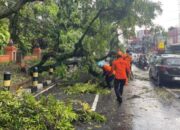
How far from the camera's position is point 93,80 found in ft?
66.2

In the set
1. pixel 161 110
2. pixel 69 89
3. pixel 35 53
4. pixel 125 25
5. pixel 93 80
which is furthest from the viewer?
pixel 35 53

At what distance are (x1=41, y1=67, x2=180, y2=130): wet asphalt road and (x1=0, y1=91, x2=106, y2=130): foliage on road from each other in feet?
1.82

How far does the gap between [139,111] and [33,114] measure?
4227 millimetres

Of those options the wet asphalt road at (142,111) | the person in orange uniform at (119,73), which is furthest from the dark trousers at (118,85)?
the wet asphalt road at (142,111)

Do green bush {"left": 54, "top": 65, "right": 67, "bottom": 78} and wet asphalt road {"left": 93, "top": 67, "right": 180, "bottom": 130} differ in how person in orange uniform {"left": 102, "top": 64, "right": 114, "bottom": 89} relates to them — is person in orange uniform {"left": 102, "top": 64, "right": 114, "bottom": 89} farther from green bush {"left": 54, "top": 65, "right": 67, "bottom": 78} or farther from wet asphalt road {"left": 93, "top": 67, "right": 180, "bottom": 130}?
green bush {"left": 54, "top": 65, "right": 67, "bottom": 78}

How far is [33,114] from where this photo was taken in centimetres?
876

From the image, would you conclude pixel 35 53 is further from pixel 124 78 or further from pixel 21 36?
pixel 124 78

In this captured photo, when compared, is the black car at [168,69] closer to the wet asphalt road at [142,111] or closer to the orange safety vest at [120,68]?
the wet asphalt road at [142,111]

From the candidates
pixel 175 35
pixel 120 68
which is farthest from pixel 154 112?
pixel 175 35

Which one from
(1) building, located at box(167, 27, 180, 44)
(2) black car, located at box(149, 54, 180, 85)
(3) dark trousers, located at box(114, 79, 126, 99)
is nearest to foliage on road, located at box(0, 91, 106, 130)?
(3) dark trousers, located at box(114, 79, 126, 99)

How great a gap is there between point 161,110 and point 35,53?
32.6m

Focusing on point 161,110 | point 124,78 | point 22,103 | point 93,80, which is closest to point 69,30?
point 93,80

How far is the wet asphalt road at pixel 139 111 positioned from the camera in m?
9.55

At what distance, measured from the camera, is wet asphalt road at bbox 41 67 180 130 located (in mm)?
9555
